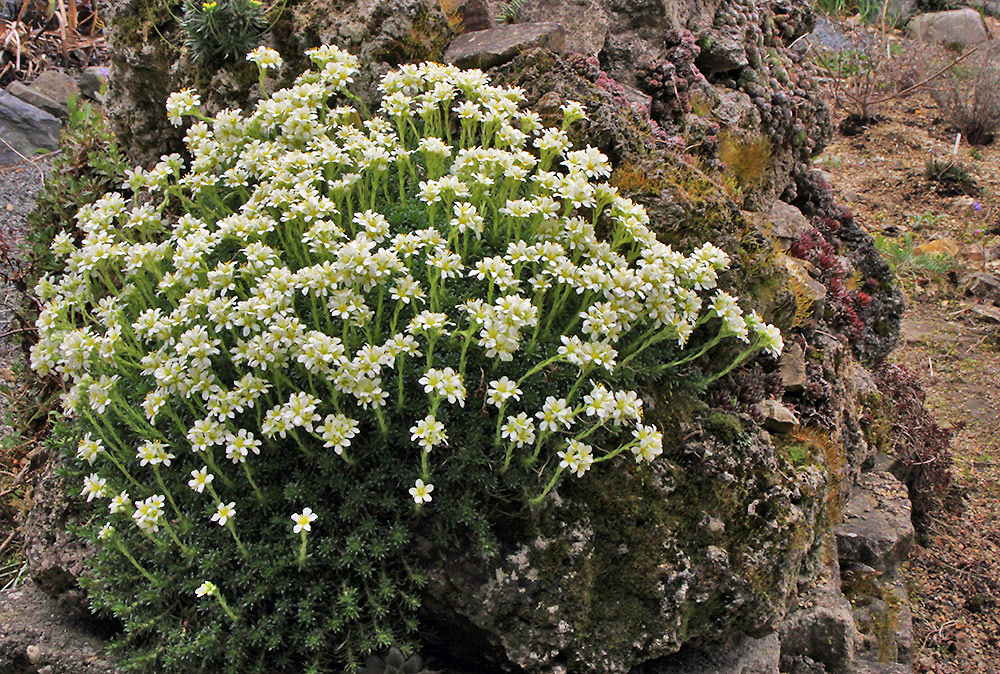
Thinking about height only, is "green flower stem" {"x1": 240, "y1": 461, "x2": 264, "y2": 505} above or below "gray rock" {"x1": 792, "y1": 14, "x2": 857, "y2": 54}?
above

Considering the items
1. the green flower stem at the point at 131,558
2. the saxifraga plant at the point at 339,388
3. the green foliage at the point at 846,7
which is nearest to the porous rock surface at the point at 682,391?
the saxifraga plant at the point at 339,388

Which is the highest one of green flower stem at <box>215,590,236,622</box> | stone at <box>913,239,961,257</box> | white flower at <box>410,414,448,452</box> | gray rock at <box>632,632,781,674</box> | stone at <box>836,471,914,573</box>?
white flower at <box>410,414,448,452</box>

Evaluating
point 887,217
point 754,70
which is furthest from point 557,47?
point 887,217

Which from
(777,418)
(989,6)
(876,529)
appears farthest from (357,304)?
(989,6)

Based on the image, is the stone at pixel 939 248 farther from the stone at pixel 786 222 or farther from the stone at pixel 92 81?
the stone at pixel 92 81

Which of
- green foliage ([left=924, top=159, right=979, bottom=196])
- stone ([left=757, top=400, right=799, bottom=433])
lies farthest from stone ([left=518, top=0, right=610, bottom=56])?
green foliage ([left=924, top=159, right=979, bottom=196])

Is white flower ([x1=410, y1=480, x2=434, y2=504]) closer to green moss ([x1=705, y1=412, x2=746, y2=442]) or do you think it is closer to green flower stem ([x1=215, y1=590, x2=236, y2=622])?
green flower stem ([x1=215, y1=590, x2=236, y2=622])
